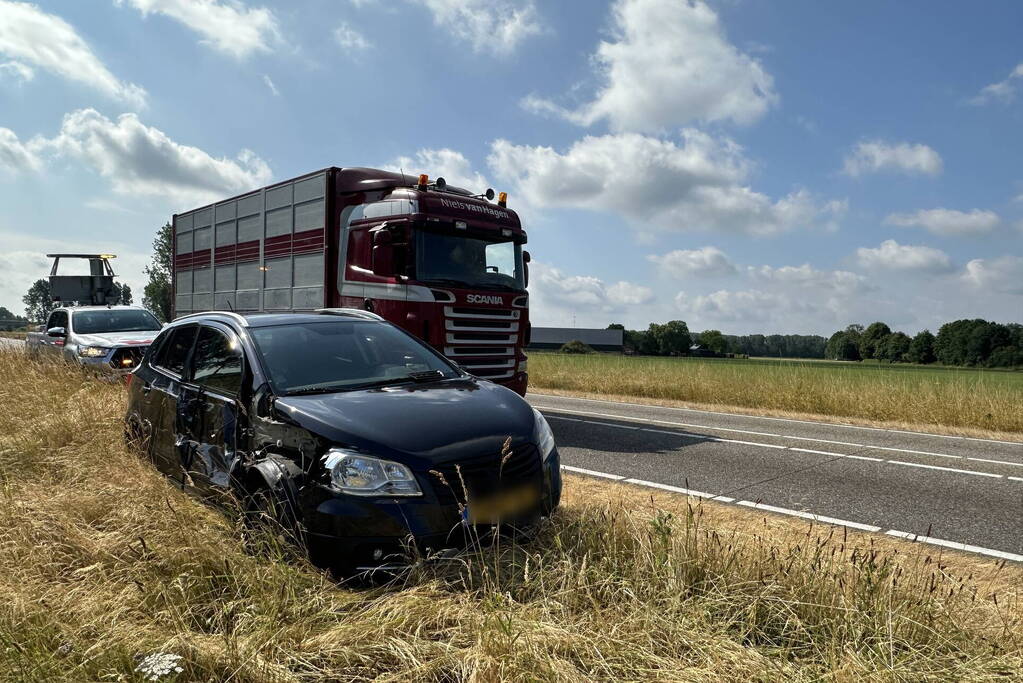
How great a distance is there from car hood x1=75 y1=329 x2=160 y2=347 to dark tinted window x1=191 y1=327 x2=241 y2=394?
7320mm

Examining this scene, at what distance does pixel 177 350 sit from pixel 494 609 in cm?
385

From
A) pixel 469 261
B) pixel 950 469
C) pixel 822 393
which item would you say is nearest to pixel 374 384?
pixel 469 261

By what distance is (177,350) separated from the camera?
18.7 ft

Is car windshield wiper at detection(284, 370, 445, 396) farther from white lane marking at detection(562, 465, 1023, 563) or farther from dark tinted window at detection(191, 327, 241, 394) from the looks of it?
white lane marking at detection(562, 465, 1023, 563)

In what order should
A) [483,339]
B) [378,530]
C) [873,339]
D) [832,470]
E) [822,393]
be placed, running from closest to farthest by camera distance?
[378,530] < [832,470] < [483,339] < [822,393] < [873,339]

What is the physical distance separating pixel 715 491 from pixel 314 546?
4.24 meters

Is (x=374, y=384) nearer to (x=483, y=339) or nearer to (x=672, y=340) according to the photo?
(x=483, y=339)

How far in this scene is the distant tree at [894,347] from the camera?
10762 centimetres

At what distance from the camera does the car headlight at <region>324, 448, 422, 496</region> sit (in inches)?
142

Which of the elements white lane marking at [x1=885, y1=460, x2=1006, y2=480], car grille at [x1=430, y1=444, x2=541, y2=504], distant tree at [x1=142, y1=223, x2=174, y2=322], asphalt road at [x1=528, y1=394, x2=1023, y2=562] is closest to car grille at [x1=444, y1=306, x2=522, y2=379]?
asphalt road at [x1=528, y1=394, x2=1023, y2=562]

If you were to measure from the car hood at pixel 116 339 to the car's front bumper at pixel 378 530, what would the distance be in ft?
31.2

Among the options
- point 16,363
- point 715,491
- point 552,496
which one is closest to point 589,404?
point 715,491

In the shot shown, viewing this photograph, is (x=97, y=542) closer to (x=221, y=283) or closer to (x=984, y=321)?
(x=221, y=283)

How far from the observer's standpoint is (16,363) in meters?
10.6
